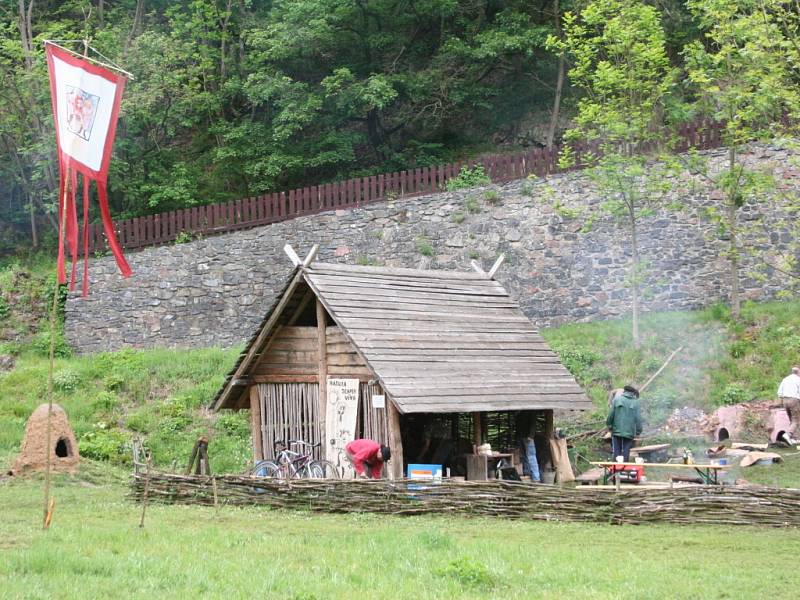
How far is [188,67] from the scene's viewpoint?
3800cm

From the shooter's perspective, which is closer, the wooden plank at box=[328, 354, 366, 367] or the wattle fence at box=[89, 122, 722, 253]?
the wooden plank at box=[328, 354, 366, 367]

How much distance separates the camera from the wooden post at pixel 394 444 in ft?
55.8

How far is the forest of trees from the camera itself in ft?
117

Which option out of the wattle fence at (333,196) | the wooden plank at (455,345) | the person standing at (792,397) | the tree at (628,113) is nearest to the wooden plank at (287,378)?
the wooden plank at (455,345)

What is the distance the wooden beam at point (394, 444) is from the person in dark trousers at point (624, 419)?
420cm

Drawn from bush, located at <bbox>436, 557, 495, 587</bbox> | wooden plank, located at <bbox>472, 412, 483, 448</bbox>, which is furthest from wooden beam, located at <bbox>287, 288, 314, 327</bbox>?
bush, located at <bbox>436, 557, 495, 587</bbox>

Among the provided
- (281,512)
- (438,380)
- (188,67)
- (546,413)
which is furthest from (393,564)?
(188,67)

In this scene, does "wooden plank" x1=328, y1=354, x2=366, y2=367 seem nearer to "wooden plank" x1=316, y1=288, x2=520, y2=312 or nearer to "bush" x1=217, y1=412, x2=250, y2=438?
"wooden plank" x1=316, y1=288, x2=520, y2=312

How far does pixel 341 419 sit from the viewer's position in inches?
701

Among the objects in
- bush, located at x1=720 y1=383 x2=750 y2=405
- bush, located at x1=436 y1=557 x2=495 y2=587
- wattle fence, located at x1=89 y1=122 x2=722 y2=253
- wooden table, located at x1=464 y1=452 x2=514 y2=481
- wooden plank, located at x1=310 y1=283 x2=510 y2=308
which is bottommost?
bush, located at x1=436 y1=557 x2=495 y2=587

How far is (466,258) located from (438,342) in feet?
36.8

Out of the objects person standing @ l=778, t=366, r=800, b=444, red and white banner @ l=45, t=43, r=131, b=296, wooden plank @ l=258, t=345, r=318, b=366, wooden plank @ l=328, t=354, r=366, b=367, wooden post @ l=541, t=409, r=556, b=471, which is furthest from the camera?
person standing @ l=778, t=366, r=800, b=444

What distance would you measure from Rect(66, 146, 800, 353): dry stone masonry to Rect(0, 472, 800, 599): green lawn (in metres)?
13.6

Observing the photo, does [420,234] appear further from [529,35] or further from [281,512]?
[281,512]
